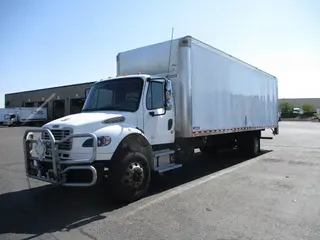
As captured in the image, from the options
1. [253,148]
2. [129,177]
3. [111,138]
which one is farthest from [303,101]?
[111,138]

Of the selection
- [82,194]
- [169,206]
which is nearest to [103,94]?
[82,194]

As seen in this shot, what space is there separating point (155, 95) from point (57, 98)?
5900cm

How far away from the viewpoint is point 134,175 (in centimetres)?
641

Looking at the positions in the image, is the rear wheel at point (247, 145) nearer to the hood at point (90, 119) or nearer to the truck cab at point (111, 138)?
the truck cab at point (111, 138)

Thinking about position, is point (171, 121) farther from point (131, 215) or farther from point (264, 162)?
point (264, 162)

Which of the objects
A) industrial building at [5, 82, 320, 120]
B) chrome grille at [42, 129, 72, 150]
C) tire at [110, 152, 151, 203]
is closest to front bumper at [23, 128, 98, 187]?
chrome grille at [42, 129, 72, 150]

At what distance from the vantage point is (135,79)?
294 inches

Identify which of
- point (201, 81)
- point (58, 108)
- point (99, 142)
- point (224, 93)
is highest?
point (58, 108)

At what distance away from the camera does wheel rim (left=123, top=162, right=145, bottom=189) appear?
6246 mm

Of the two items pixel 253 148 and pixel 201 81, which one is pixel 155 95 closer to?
pixel 201 81

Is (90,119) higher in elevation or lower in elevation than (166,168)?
higher

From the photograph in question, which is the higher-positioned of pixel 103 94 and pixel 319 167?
pixel 103 94

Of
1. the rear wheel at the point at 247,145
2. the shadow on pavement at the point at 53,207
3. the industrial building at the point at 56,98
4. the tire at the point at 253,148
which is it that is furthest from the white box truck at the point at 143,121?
the industrial building at the point at 56,98

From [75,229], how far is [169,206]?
1912 millimetres
